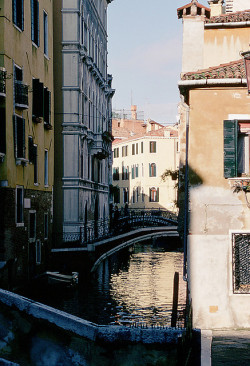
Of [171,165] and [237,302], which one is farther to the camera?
[171,165]

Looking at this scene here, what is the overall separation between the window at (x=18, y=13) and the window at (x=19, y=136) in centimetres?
315

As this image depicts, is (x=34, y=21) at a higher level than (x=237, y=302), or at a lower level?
higher

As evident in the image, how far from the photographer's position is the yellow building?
72.3ft

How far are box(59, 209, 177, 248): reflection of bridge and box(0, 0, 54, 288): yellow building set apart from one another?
3272mm

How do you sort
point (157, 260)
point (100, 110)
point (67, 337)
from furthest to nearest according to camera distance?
point (100, 110) → point (157, 260) → point (67, 337)

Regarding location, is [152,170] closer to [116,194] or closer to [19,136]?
[116,194]

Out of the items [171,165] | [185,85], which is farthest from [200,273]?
[171,165]

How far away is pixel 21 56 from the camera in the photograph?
2417cm

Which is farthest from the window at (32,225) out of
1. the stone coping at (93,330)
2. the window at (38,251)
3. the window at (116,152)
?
the window at (116,152)

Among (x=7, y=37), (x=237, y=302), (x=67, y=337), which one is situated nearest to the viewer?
(x=67, y=337)

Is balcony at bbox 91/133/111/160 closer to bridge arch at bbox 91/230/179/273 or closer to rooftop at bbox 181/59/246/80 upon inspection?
bridge arch at bbox 91/230/179/273

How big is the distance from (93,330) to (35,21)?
671 inches

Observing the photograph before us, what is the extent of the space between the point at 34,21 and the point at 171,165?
42536 millimetres

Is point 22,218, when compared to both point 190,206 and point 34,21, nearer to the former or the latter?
point 34,21
